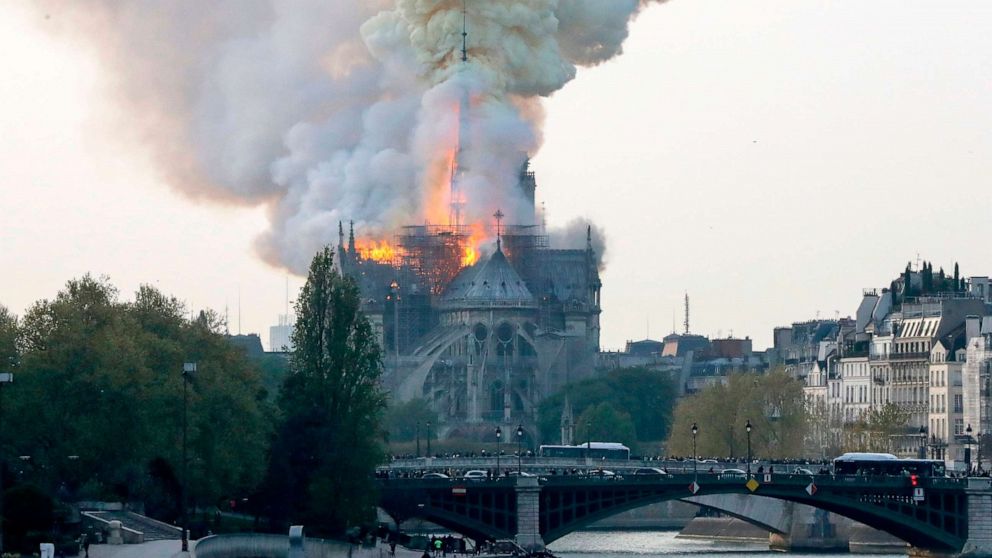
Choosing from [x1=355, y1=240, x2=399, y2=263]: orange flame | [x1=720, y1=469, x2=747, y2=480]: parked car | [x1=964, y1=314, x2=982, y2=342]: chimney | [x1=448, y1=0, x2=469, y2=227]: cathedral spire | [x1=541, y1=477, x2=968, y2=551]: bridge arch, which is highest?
[x1=448, y1=0, x2=469, y2=227]: cathedral spire

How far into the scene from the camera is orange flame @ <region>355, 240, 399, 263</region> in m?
194

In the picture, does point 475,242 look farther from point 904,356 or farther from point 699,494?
point 699,494

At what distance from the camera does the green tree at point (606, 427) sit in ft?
558

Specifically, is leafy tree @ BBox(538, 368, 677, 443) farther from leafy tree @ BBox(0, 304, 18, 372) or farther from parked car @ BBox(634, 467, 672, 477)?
leafy tree @ BBox(0, 304, 18, 372)

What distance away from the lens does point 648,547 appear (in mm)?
119375

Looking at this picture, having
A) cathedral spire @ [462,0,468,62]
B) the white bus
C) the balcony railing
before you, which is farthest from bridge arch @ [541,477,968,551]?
cathedral spire @ [462,0,468,62]

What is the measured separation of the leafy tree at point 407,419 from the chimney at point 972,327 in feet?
134

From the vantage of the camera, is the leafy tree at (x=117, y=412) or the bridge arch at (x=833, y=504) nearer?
the leafy tree at (x=117, y=412)

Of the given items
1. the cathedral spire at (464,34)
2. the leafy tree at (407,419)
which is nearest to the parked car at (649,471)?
the leafy tree at (407,419)

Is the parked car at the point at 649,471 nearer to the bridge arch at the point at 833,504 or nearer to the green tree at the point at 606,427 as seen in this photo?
the bridge arch at the point at 833,504

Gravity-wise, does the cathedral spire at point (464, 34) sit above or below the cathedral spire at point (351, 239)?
above

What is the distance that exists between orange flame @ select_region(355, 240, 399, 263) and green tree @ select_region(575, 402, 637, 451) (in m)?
25.0

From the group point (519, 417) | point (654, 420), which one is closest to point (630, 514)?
point (654, 420)

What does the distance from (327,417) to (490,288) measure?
9924 cm
